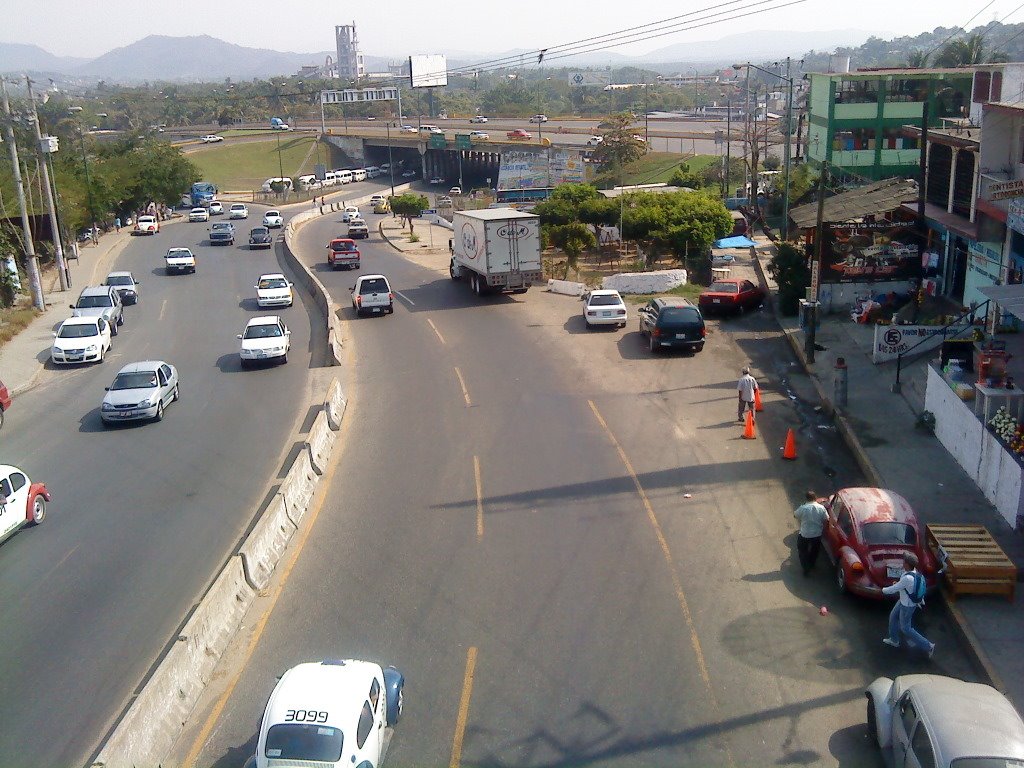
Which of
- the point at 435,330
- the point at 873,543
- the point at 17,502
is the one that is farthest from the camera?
the point at 435,330

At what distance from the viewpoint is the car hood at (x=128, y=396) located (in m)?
23.1

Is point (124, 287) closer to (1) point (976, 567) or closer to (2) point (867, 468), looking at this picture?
(2) point (867, 468)

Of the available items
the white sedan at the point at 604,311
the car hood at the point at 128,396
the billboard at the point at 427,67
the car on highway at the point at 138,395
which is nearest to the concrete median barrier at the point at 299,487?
the car on highway at the point at 138,395

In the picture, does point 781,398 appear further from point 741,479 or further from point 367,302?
point 367,302

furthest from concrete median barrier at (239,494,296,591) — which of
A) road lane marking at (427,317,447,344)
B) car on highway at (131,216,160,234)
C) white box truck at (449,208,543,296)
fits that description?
car on highway at (131,216,160,234)

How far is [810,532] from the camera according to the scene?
13.6 metres

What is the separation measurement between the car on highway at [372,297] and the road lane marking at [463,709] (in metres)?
24.8

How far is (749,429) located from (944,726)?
11905mm

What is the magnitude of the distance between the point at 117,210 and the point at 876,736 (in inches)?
3111

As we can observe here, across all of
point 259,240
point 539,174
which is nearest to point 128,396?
point 259,240

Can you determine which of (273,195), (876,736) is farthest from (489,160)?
(876,736)

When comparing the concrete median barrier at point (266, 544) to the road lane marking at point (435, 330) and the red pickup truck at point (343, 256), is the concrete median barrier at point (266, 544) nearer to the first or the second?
the road lane marking at point (435, 330)

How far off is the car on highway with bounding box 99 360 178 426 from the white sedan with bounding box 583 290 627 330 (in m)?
13.2

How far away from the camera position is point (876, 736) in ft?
32.1
